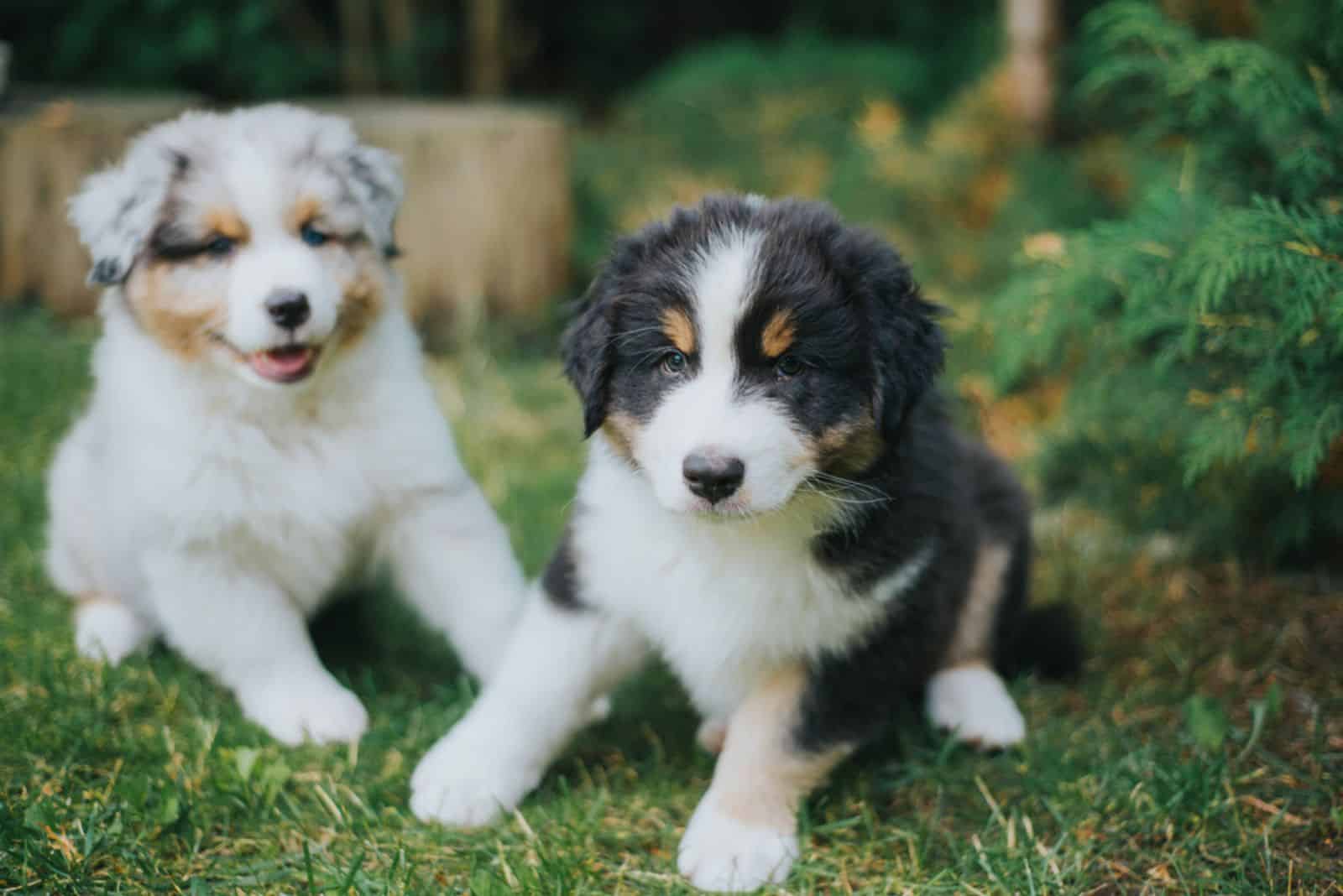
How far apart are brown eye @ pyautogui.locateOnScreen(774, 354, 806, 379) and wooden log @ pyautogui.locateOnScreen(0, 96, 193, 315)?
17.2 ft

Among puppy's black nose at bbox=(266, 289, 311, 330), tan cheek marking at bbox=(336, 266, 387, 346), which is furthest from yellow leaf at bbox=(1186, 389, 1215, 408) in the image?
puppy's black nose at bbox=(266, 289, 311, 330)

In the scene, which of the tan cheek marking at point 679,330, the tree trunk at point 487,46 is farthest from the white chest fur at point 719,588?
the tree trunk at point 487,46

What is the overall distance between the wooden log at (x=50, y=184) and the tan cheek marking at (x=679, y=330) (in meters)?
5.05

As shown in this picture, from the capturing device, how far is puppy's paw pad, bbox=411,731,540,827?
9.69 ft

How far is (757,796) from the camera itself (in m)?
2.83

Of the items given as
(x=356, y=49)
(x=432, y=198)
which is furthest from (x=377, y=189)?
(x=356, y=49)

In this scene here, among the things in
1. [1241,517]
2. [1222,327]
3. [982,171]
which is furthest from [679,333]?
[982,171]

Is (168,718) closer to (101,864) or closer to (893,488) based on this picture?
(101,864)

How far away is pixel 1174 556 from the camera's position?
4.47m

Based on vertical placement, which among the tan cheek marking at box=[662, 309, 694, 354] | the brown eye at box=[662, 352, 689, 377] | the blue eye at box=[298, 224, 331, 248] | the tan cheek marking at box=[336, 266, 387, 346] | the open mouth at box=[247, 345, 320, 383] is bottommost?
the open mouth at box=[247, 345, 320, 383]

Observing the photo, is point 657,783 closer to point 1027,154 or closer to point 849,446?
point 849,446

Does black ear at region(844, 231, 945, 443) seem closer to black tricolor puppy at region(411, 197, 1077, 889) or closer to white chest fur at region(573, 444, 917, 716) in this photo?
black tricolor puppy at region(411, 197, 1077, 889)

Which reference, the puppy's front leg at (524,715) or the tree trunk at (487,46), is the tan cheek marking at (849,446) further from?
the tree trunk at (487,46)

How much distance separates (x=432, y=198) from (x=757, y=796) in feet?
16.7
